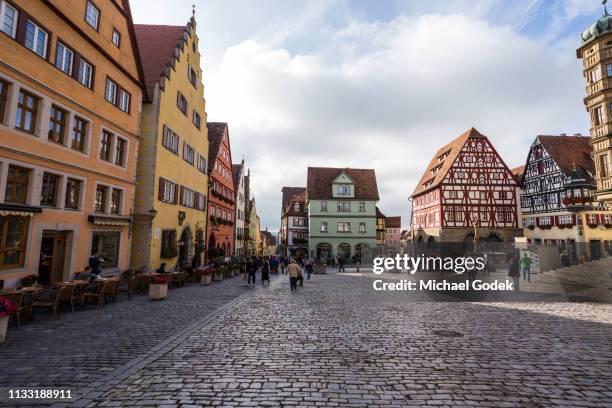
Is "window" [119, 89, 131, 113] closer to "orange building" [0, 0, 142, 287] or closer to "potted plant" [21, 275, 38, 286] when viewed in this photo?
"orange building" [0, 0, 142, 287]

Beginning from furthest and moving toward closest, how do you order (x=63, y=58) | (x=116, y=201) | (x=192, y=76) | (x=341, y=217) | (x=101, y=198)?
(x=341, y=217) → (x=192, y=76) → (x=116, y=201) → (x=101, y=198) → (x=63, y=58)

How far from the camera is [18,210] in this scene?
35.1 ft

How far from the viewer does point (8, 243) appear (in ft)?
34.9

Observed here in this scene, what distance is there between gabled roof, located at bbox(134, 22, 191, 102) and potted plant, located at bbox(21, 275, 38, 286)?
1176 centimetres

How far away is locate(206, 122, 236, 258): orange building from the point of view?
97.8 ft

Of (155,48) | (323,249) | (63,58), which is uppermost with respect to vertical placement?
(155,48)

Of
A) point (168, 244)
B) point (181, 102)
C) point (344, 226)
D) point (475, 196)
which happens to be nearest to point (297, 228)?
point (344, 226)

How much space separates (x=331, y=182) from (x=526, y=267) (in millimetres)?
30199

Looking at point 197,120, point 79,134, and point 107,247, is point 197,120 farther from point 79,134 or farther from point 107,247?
point 107,247

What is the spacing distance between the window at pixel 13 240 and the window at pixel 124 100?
26.0 ft

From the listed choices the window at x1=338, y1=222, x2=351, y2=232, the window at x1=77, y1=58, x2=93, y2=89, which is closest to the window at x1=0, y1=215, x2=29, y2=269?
the window at x1=77, y1=58, x2=93, y2=89

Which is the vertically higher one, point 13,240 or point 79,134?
point 79,134

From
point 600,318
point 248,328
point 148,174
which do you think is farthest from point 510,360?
point 148,174

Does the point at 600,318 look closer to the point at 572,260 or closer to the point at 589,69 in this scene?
the point at 572,260
